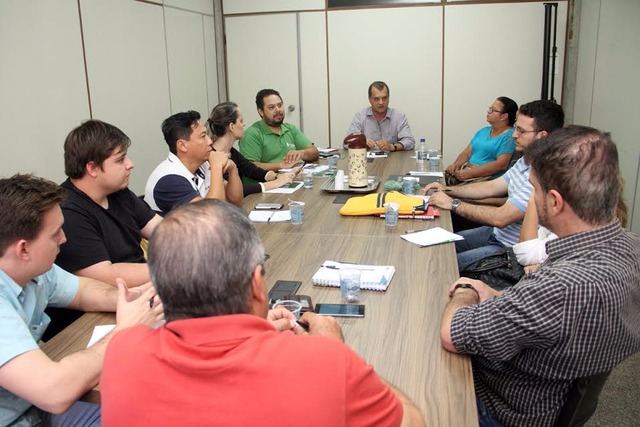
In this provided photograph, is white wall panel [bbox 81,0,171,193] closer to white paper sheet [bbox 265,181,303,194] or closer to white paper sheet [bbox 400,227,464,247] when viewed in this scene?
white paper sheet [bbox 265,181,303,194]

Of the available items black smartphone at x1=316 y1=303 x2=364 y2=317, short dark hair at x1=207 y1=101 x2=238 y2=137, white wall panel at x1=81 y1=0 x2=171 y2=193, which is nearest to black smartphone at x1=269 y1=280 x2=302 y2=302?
black smartphone at x1=316 y1=303 x2=364 y2=317

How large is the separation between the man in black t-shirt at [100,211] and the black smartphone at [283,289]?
53cm

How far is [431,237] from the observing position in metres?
2.50

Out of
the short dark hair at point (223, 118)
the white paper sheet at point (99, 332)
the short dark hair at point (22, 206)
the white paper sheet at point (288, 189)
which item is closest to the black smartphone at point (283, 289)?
the white paper sheet at point (99, 332)

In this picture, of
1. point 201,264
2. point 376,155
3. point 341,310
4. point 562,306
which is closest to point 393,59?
point 376,155

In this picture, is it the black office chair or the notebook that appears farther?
the notebook

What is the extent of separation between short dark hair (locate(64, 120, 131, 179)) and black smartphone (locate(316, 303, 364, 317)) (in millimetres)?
1131

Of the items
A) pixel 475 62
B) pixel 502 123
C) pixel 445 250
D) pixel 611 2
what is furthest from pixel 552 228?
pixel 475 62

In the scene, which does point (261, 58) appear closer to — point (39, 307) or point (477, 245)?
point (477, 245)

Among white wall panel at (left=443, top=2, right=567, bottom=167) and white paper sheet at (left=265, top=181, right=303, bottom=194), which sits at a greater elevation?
white wall panel at (left=443, top=2, right=567, bottom=167)

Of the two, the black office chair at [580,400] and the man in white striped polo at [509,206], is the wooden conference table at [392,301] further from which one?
Result: the black office chair at [580,400]

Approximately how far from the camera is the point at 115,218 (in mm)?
2322

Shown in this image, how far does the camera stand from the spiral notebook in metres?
1.95

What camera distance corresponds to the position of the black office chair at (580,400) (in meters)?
1.39
